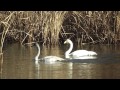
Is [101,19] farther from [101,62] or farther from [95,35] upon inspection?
[101,62]

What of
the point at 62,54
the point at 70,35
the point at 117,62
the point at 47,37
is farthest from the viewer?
the point at 70,35

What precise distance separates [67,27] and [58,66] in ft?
18.1

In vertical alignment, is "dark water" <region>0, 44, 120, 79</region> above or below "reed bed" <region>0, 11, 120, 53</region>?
below

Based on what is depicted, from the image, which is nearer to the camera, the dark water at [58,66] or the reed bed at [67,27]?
the dark water at [58,66]

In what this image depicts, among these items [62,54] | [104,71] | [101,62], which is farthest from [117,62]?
[62,54]

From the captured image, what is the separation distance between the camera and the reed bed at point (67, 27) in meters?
16.0

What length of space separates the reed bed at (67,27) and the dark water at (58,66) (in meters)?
1.03

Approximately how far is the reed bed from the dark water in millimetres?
1026

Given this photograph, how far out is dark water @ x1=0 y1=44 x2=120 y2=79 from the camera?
10.1 m

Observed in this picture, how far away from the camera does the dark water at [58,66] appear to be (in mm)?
10079

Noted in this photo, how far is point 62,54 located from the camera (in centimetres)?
1423

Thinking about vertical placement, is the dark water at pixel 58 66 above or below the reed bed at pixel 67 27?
below

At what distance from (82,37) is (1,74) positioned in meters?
6.67
